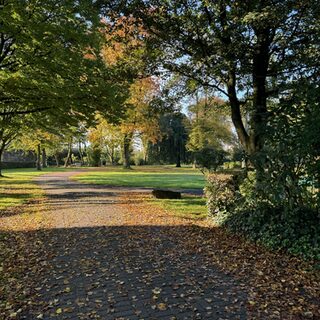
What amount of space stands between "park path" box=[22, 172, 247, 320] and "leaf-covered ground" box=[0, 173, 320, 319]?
0.04 ft

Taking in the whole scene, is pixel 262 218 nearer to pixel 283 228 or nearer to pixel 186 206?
pixel 283 228

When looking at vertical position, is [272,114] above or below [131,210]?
above

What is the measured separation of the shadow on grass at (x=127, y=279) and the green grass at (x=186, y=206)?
118 inches

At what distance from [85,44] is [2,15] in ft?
8.65

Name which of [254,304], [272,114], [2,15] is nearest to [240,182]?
[272,114]

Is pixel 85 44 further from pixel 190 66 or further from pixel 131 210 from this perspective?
pixel 131 210

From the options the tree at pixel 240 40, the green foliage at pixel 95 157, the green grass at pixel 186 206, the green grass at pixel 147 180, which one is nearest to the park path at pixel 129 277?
the green grass at pixel 186 206

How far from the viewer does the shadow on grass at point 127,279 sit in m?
4.43

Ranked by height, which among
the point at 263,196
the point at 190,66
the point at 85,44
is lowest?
the point at 263,196

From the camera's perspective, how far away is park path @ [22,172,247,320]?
14.5ft

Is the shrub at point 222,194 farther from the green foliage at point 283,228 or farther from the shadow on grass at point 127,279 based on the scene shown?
the shadow on grass at point 127,279

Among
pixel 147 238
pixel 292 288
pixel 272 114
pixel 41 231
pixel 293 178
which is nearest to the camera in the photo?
pixel 292 288

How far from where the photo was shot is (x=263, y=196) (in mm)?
7770

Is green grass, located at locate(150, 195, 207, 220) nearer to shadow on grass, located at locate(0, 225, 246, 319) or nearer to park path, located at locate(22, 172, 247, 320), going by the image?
park path, located at locate(22, 172, 247, 320)
